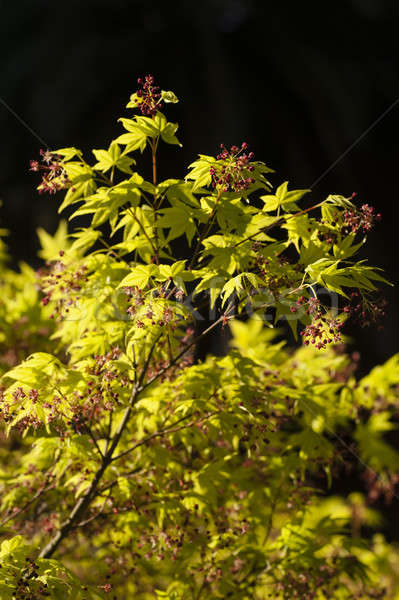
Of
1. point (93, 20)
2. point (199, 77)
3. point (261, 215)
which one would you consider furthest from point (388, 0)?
point (261, 215)

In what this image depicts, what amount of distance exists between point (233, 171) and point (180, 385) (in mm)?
1480

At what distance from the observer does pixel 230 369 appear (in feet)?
11.1

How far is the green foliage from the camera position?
8.52ft

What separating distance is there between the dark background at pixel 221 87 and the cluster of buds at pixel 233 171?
10.1m

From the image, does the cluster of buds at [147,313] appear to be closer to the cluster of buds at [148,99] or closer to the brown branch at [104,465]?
the brown branch at [104,465]

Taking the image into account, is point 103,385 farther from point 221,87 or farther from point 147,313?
point 221,87

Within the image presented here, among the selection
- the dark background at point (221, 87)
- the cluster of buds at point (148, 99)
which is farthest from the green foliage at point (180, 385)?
the dark background at point (221, 87)

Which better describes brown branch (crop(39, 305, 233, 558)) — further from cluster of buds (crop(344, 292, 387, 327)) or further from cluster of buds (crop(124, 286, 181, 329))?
cluster of buds (crop(344, 292, 387, 327))

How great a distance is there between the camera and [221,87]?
46.2 feet

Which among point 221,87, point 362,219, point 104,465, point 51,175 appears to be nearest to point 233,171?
point 362,219

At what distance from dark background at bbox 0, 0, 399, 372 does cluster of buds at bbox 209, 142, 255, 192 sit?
398 inches

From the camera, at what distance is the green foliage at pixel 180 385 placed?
102 inches

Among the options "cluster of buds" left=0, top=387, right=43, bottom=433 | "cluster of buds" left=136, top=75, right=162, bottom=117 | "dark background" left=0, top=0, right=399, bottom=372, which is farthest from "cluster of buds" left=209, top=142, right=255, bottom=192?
"dark background" left=0, top=0, right=399, bottom=372

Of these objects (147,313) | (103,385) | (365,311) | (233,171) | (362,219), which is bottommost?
(365,311)
